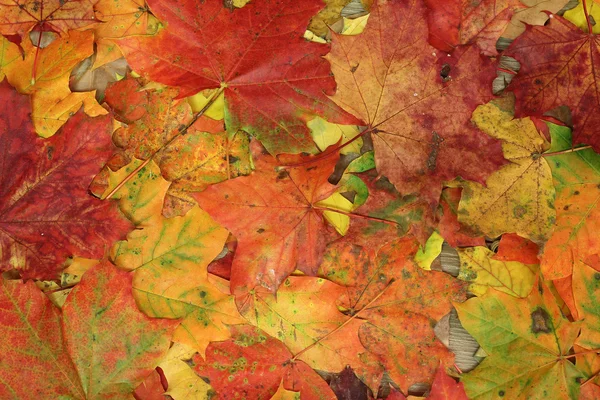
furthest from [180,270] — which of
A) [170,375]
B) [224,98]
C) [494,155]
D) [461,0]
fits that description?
[461,0]

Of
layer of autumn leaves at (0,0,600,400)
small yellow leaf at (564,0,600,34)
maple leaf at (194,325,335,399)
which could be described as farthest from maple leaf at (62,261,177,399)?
small yellow leaf at (564,0,600,34)

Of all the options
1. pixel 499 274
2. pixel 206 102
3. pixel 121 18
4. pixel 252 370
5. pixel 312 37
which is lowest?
pixel 252 370

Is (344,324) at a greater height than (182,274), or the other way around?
(182,274)

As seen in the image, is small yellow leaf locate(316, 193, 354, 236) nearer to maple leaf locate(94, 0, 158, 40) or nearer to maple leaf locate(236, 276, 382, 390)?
maple leaf locate(236, 276, 382, 390)

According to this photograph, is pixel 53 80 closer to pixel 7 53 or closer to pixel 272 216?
pixel 7 53

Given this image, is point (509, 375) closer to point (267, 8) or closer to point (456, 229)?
point (456, 229)

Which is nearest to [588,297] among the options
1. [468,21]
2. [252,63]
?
[468,21]

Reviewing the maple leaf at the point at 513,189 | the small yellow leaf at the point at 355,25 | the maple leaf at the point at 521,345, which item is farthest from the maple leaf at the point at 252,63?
the maple leaf at the point at 521,345
